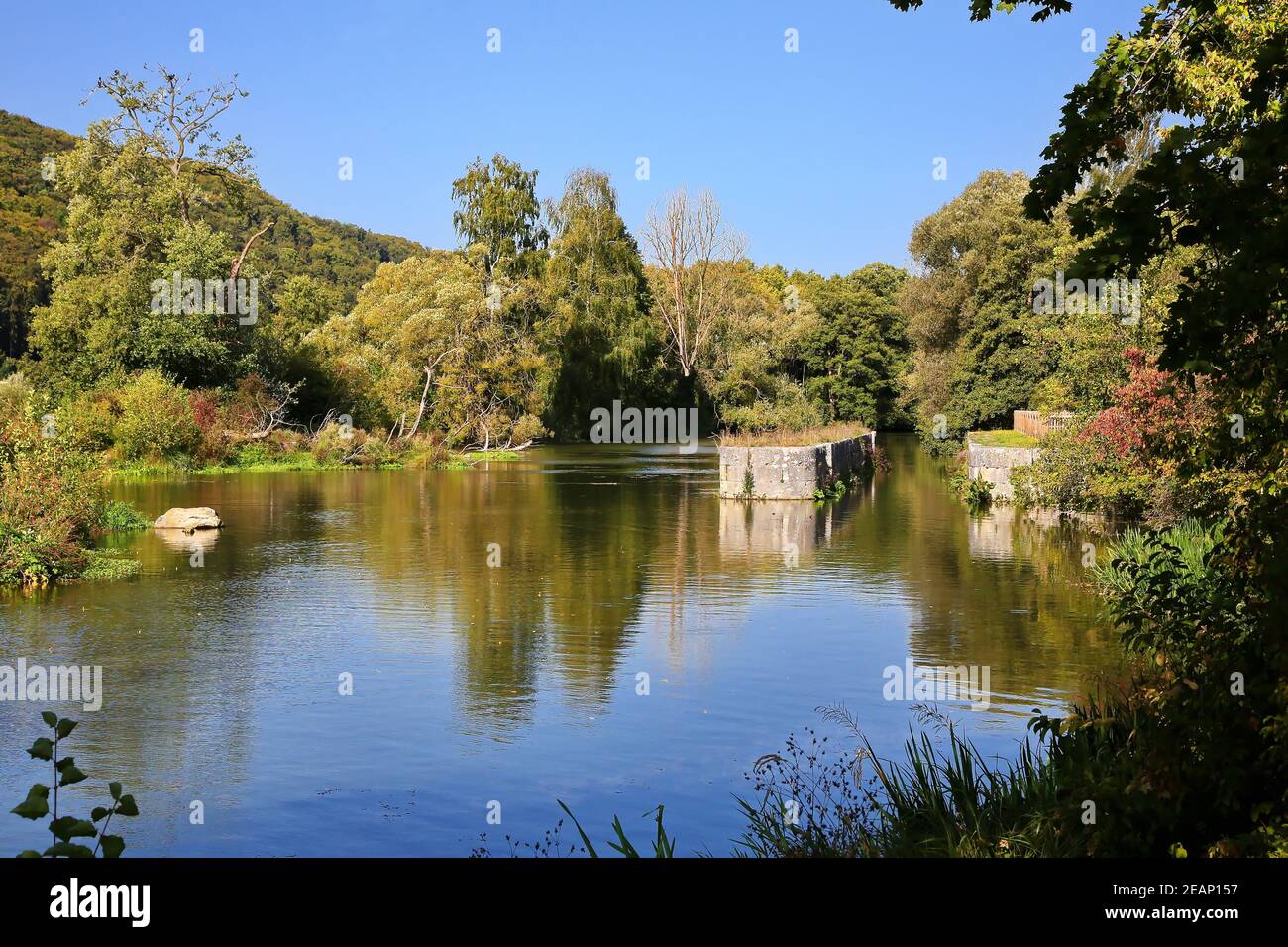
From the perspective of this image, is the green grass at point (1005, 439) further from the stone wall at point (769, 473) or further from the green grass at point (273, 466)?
the green grass at point (273, 466)

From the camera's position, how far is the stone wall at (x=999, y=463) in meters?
27.9

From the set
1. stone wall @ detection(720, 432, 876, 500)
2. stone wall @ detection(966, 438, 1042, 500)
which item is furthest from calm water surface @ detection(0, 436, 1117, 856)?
stone wall @ detection(720, 432, 876, 500)

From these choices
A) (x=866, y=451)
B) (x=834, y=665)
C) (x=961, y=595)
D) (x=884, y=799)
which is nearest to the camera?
(x=884, y=799)

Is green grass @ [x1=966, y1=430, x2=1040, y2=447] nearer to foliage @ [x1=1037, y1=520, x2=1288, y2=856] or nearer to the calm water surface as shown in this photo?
the calm water surface

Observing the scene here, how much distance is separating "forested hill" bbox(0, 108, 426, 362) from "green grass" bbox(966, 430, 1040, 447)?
1205 inches

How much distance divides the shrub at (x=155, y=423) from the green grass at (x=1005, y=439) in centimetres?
2507

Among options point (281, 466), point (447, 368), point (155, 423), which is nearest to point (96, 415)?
point (155, 423)

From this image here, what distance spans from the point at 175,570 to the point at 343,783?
35.6 feet

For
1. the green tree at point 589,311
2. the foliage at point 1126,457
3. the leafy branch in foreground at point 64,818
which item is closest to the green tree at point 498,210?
the green tree at point 589,311

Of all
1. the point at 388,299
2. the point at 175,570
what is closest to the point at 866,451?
the point at 388,299

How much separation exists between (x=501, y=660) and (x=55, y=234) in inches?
2215

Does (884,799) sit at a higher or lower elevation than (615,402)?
lower

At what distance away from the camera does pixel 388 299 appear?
47.4 m
